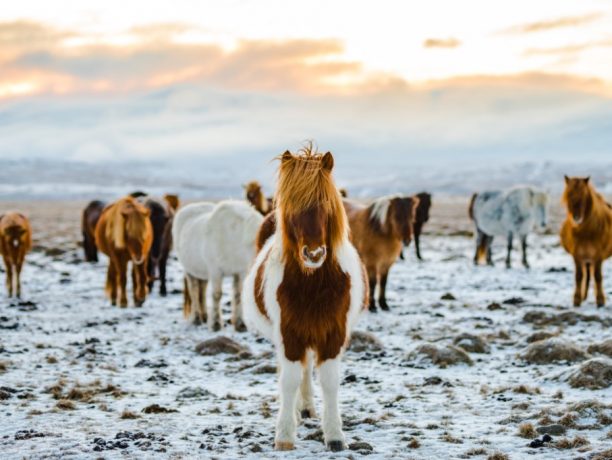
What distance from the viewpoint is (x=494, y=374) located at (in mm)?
8414

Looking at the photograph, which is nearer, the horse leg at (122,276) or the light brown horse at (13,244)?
the horse leg at (122,276)

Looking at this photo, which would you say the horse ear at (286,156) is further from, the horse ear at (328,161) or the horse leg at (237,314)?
the horse leg at (237,314)

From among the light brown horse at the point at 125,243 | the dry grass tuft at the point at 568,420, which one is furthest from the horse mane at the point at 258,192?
the dry grass tuft at the point at 568,420

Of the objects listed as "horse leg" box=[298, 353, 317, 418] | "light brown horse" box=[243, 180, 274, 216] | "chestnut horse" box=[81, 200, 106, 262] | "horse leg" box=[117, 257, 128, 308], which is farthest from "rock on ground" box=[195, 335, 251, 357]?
"chestnut horse" box=[81, 200, 106, 262]

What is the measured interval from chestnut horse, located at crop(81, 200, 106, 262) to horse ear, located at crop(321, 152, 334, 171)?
1486 cm

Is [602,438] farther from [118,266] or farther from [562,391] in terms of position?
[118,266]

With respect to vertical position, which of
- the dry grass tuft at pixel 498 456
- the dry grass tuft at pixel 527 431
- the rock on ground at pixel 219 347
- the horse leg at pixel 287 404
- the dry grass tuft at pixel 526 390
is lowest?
the rock on ground at pixel 219 347

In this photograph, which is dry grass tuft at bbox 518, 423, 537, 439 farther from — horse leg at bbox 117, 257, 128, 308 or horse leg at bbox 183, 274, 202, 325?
horse leg at bbox 117, 257, 128, 308

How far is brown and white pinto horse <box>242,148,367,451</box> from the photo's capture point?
554cm

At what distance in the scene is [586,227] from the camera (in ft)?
42.1

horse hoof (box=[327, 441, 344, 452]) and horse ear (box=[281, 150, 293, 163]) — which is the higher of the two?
horse ear (box=[281, 150, 293, 163])

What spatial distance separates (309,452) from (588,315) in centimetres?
787

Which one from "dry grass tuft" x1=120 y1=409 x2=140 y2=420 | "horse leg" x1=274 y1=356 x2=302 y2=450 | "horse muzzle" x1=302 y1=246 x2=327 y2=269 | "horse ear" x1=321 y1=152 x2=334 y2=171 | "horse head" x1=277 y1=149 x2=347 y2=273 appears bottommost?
"dry grass tuft" x1=120 y1=409 x2=140 y2=420

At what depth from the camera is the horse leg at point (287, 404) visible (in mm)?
5672
